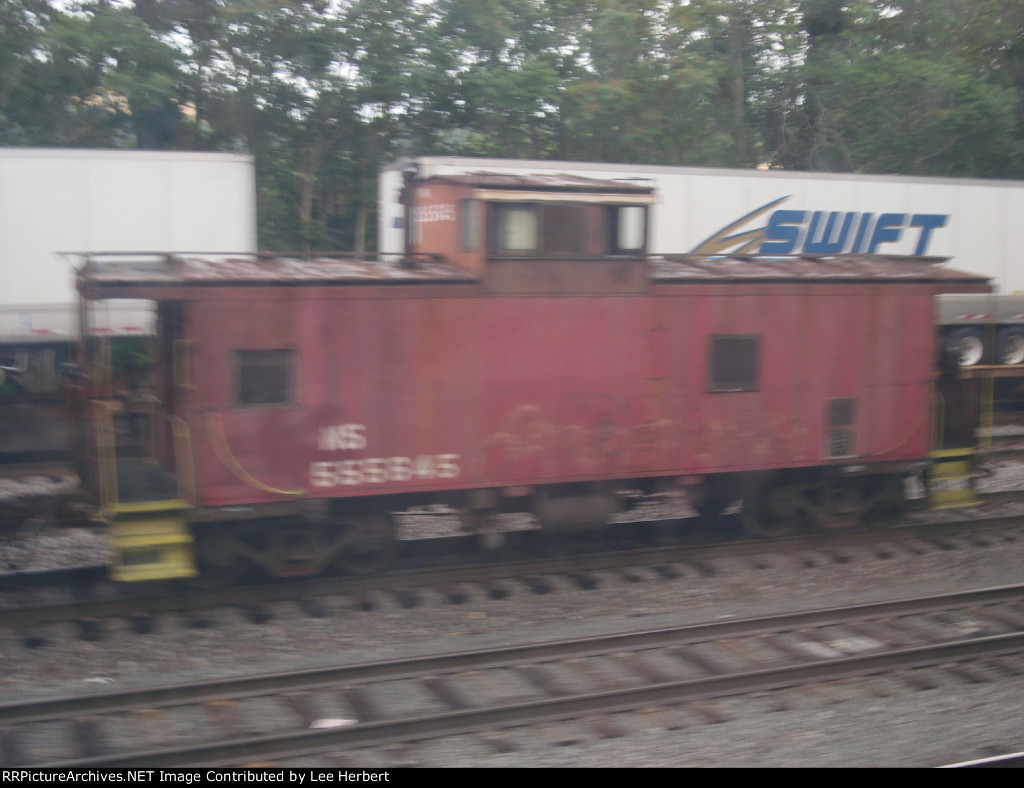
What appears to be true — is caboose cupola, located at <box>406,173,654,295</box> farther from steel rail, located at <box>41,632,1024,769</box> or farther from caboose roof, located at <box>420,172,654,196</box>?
steel rail, located at <box>41,632,1024,769</box>

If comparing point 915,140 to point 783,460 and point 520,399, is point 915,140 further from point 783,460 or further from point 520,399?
point 520,399

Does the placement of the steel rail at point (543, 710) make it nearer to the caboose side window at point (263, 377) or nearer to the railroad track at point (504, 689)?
the railroad track at point (504, 689)

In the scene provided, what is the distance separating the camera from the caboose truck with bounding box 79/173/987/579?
7320 mm

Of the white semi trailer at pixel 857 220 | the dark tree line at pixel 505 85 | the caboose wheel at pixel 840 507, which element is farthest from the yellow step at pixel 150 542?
the dark tree line at pixel 505 85

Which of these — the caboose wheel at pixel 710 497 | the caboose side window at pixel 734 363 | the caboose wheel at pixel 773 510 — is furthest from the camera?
the caboose wheel at pixel 773 510

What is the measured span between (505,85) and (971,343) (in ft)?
34.3

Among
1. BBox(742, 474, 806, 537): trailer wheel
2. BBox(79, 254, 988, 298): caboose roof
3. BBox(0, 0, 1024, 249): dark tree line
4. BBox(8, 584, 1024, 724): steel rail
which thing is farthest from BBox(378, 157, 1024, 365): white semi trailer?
BBox(8, 584, 1024, 724): steel rail

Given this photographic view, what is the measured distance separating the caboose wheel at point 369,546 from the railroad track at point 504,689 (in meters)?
2.24

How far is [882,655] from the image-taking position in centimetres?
623

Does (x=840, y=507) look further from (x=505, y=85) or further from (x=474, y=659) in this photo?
(x=505, y=85)

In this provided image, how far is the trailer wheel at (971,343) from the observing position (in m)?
17.7

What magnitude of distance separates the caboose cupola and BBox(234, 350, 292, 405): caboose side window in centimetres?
187

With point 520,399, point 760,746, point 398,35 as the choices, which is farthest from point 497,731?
point 398,35

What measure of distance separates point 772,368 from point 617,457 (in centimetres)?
187
